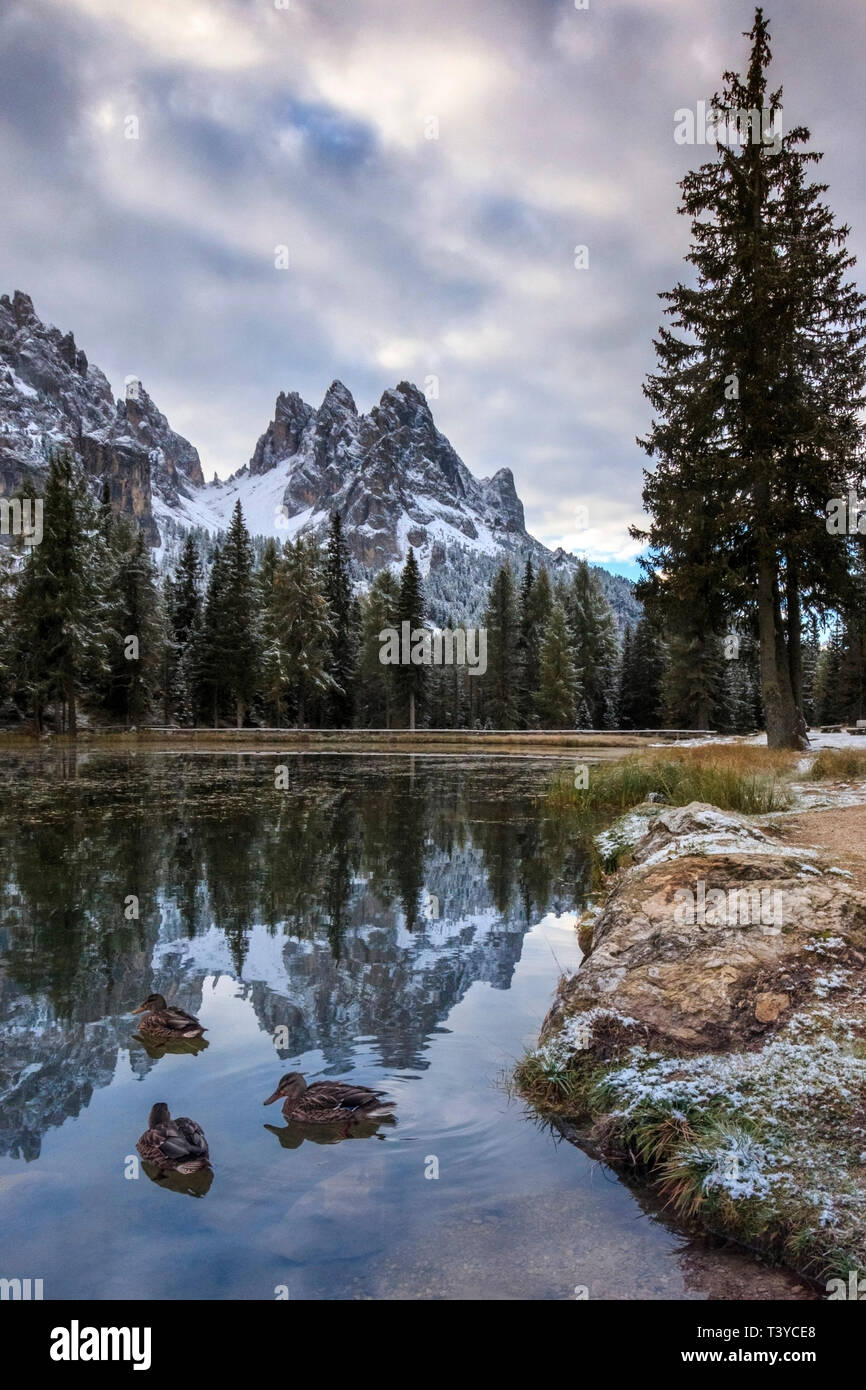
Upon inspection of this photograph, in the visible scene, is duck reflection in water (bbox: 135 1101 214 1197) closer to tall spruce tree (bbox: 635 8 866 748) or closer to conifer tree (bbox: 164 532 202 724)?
tall spruce tree (bbox: 635 8 866 748)

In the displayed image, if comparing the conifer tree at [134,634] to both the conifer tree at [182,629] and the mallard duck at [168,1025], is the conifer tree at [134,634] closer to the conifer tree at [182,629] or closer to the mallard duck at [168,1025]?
the conifer tree at [182,629]

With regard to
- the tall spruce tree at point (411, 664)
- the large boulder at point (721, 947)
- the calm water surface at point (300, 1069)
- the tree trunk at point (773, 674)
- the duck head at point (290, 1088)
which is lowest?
the calm water surface at point (300, 1069)

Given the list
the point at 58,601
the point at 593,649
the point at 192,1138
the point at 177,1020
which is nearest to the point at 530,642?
the point at 593,649

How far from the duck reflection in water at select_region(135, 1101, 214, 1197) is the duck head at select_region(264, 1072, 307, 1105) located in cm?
57

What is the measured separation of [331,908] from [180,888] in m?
2.11

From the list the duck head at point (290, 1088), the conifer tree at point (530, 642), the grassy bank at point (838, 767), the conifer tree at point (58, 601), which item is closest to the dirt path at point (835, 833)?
the grassy bank at point (838, 767)

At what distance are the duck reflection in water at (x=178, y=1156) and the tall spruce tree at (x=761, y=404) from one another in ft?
57.6

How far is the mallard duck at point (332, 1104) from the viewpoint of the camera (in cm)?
424

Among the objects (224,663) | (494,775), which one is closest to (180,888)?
(494,775)

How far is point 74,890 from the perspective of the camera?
30.8ft

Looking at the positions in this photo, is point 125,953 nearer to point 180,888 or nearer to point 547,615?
point 180,888

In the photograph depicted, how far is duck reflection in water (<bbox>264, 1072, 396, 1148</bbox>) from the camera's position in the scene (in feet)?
13.8

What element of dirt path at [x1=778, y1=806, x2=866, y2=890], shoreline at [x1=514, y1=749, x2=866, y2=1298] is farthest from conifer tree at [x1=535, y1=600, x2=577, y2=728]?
shoreline at [x1=514, y1=749, x2=866, y2=1298]

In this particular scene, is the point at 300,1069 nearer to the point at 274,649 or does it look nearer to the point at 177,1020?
the point at 177,1020
